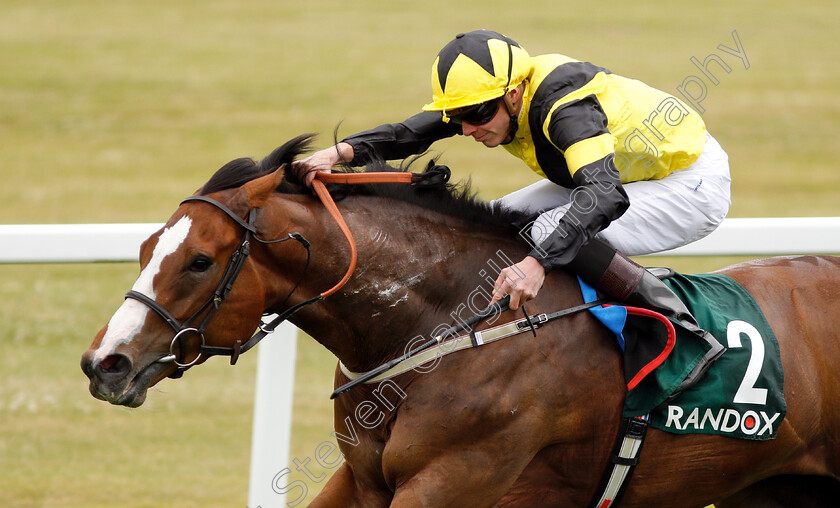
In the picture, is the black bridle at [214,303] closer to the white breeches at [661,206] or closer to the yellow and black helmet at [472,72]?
the yellow and black helmet at [472,72]

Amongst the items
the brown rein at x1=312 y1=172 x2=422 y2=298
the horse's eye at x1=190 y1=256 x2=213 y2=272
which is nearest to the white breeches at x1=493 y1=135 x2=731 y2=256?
the brown rein at x1=312 y1=172 x2=422 y2=298

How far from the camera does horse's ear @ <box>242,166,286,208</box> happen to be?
2895mm

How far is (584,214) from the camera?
295 cm

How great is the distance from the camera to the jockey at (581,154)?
9.76 ft

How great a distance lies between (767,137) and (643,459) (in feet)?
39.0

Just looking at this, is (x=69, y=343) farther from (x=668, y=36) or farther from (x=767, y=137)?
(x=668, y=36)

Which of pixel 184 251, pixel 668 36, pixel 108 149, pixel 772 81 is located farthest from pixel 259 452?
pixel 668 36

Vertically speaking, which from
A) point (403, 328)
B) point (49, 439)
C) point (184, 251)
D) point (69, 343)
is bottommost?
point (69, 343)

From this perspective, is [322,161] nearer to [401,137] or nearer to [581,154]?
[401,137]

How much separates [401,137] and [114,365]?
130 centimetres

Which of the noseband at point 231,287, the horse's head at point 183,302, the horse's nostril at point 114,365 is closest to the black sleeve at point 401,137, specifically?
the noseband at point 231,287

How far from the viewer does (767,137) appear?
14.3 m

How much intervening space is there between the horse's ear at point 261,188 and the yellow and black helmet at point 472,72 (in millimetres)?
522

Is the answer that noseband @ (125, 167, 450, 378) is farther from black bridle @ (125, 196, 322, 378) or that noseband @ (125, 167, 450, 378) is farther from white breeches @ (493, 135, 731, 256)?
white breeches @ (493, 135, 731, 256)
